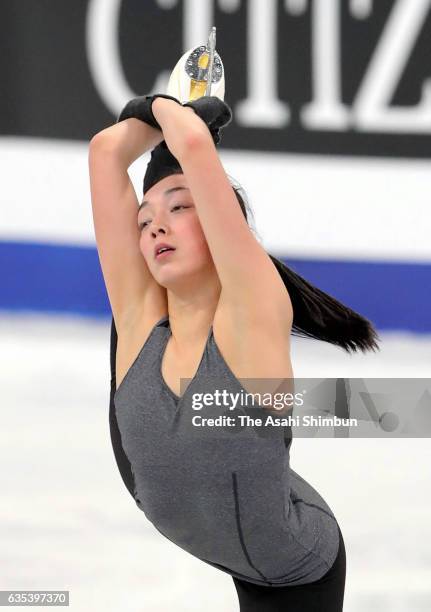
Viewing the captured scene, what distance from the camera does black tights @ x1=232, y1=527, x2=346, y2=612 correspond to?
1.30m

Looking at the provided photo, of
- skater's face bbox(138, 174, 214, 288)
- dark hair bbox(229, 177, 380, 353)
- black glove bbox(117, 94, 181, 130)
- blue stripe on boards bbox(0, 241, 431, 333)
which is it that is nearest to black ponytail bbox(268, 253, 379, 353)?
dark hair bbox(229, 177, 380, 353)

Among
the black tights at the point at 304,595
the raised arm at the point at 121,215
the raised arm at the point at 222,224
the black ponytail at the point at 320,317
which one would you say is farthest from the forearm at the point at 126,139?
the black tights at the point at 304,595

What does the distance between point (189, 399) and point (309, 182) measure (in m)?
1.82

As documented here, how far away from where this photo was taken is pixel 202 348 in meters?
1.23

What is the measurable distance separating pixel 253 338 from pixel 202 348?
79mm

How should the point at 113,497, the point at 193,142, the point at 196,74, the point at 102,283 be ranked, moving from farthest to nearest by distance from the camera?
the point at 102,283 → the point at 113,497 → the point at 196,74 → the point at 193,142

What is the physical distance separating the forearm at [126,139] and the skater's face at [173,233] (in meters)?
0.06

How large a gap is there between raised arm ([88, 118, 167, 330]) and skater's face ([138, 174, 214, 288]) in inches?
1.1

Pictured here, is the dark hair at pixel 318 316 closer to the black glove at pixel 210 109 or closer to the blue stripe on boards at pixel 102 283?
the black glove at pixel 210 109

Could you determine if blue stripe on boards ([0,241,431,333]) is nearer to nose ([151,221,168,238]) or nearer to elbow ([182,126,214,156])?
nose ([151,221,168,238])

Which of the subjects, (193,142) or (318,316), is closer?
(193,142)

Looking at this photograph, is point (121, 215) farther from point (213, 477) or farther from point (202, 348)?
point (213, 477)

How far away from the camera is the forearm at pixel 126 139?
1.30 metres

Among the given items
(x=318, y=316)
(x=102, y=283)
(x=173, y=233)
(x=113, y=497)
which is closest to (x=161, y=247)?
(x=173, y=233)
